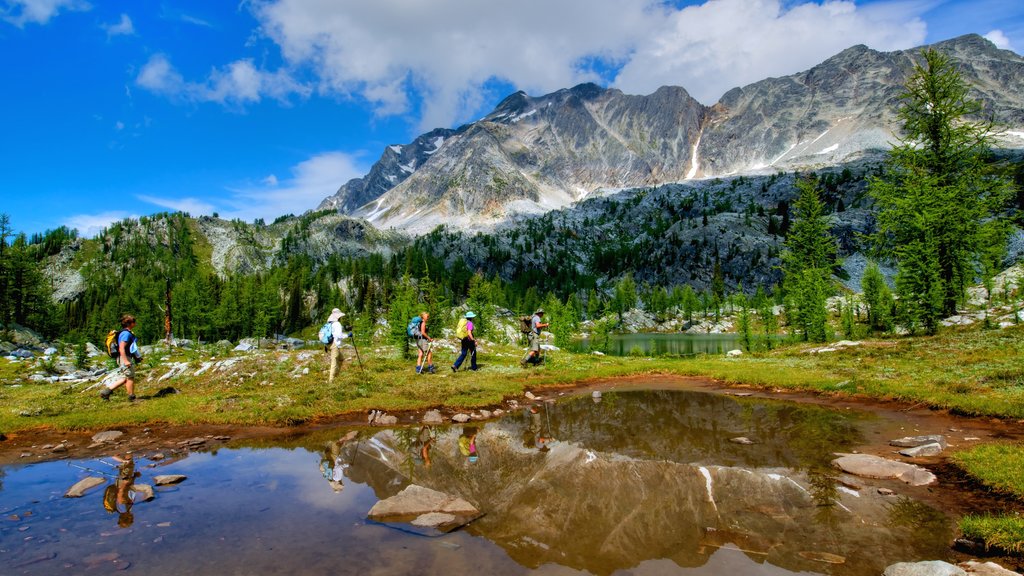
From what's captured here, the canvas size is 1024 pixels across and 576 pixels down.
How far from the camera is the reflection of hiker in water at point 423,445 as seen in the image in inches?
465

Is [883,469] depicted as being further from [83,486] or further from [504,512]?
[83,486]

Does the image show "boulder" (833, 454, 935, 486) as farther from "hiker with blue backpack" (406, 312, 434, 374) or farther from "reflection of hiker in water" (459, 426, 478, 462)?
"hiker with blue backpack" (406, 312, 434, 374)

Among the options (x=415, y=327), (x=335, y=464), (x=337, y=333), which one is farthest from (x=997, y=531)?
(x=415, y=327)

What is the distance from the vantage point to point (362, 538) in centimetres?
722

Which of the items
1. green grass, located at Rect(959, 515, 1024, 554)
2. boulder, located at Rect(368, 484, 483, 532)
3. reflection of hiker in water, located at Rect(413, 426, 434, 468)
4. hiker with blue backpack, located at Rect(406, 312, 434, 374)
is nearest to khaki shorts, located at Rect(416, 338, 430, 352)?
hiker with blue backpack, located at Rect(406, 312, 434, 374)

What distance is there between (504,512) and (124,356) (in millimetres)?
19115

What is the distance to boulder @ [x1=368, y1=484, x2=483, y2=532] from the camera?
25.5 ft

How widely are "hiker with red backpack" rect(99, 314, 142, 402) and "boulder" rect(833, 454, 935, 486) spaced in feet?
79.3

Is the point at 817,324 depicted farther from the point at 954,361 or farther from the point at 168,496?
the point at 168,496

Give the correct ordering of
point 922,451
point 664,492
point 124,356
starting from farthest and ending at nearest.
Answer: point 124,356 < point 922,451 < point 664,492

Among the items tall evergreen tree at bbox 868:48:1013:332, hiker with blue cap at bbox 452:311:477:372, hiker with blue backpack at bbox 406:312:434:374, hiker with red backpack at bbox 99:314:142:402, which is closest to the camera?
hiker with red backpack at bbox 99:314:142:402

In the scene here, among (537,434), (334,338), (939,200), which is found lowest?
(537,434)

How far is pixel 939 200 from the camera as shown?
103ft

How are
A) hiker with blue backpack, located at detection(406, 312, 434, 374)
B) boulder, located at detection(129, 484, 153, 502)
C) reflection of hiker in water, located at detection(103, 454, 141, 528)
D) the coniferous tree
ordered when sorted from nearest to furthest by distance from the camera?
Result: reflection of hiker in water, located at detection(103, 454, 141, 528)
boulder, located at detection(129, 484, 153, 502)
hiker with blue backpack, located at detection(406, 312, 434, 374)
the coniferous tree
